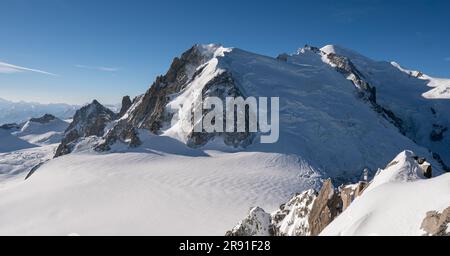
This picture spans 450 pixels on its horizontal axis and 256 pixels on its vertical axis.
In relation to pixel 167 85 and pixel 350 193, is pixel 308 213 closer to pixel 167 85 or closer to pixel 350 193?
pixel 350 193

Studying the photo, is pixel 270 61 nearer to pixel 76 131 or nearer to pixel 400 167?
pixel 400 167

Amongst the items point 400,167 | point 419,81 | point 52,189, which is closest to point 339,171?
point 52,189

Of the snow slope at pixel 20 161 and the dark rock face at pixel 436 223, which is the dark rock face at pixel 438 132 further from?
the dark rock face at pixel 436 223

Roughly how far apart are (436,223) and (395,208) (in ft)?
5.95

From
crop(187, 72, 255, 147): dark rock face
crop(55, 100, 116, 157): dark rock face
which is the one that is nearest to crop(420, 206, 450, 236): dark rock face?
crop(187, 72, 255, 147): dark rock face

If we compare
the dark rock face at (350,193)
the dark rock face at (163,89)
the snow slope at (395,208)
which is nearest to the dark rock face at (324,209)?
the dark rock face at (350,193)

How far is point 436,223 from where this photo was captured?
12.5m

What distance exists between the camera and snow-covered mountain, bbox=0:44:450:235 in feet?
126

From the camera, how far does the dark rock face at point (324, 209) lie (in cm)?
2238

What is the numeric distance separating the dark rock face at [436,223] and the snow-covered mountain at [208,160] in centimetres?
1036

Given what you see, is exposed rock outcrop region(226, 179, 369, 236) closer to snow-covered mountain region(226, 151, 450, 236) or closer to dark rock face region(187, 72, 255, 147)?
snow-covered mountain region(226, 151, 450, 236)

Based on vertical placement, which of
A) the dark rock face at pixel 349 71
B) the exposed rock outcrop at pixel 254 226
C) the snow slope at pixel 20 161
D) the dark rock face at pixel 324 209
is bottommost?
the snow slope at pixel 20 161

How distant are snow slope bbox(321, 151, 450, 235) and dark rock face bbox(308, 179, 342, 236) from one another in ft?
17.2
